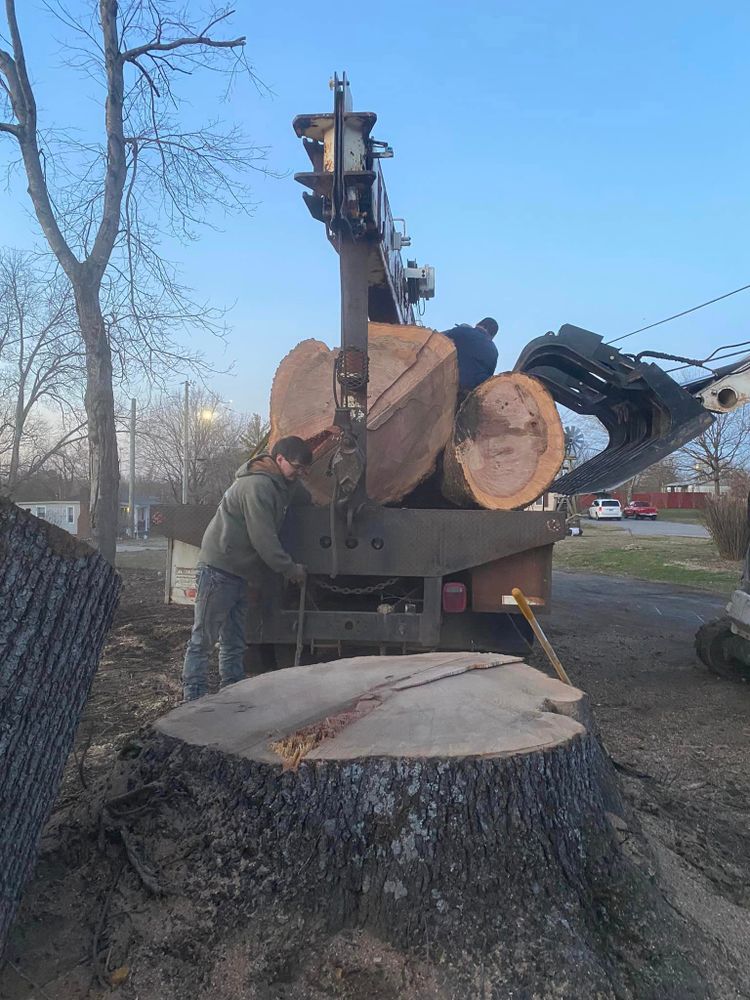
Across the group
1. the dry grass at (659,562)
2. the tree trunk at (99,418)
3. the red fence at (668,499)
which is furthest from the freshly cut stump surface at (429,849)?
the red fence at (668,499)

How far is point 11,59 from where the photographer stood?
25.6ft

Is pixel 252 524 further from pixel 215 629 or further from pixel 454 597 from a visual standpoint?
pixel 454 597

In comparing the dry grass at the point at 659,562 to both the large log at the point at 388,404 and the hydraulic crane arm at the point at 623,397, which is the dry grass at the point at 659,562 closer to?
the hydraulic crane arm at the point at 623,397

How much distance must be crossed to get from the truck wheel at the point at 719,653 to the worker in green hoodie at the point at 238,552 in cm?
347

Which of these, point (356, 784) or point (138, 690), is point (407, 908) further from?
point (138, 690)

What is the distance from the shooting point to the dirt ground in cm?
170

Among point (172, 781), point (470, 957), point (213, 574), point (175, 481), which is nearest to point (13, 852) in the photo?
point (172, 781)

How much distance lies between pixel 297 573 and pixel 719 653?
3.56m

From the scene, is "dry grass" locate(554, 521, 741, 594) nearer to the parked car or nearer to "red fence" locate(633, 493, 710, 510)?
the parked car

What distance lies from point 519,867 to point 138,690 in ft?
11.5

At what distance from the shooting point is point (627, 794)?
2758 millimetres

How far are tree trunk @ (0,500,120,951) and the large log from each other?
7.97 ft

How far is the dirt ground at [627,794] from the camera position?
5.59 feet

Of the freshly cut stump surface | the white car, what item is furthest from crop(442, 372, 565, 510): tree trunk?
the white car
